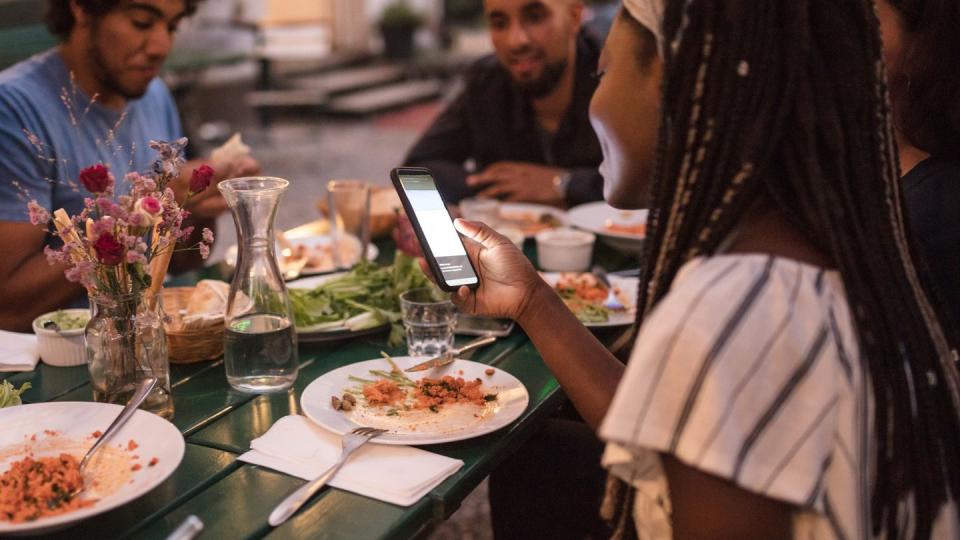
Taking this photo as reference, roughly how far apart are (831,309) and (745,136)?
0.23 m

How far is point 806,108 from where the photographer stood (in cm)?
106

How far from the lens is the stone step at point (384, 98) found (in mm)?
11625

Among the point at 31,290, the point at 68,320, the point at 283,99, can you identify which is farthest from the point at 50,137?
the point at 283,99

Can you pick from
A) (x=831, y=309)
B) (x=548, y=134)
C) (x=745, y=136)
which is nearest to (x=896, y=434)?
(x=831, y=309)

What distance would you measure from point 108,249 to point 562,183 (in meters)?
2.13

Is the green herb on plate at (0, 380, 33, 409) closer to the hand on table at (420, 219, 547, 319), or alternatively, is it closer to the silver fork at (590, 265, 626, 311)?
the hand on table at (420, 219, 547, 319)

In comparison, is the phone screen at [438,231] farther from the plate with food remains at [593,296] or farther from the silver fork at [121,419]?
the silver fork at [121,419]

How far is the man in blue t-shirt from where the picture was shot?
2223 mm

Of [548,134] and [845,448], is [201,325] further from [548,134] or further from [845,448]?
[548,134]

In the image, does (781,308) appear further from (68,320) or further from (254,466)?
(68,320)

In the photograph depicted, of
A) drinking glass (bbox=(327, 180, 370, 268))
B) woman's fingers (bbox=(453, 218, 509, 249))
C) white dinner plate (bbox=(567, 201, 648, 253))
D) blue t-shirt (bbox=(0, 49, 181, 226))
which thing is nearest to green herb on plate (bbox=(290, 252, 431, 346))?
drinking glass (bbox=(327, 180, 370, 268))

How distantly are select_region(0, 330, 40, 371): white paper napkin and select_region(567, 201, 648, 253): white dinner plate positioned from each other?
166 centimetres

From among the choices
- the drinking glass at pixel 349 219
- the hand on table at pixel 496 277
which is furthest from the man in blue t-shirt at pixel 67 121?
the hand on table at pixel 496 277

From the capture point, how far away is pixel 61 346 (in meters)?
1.81
